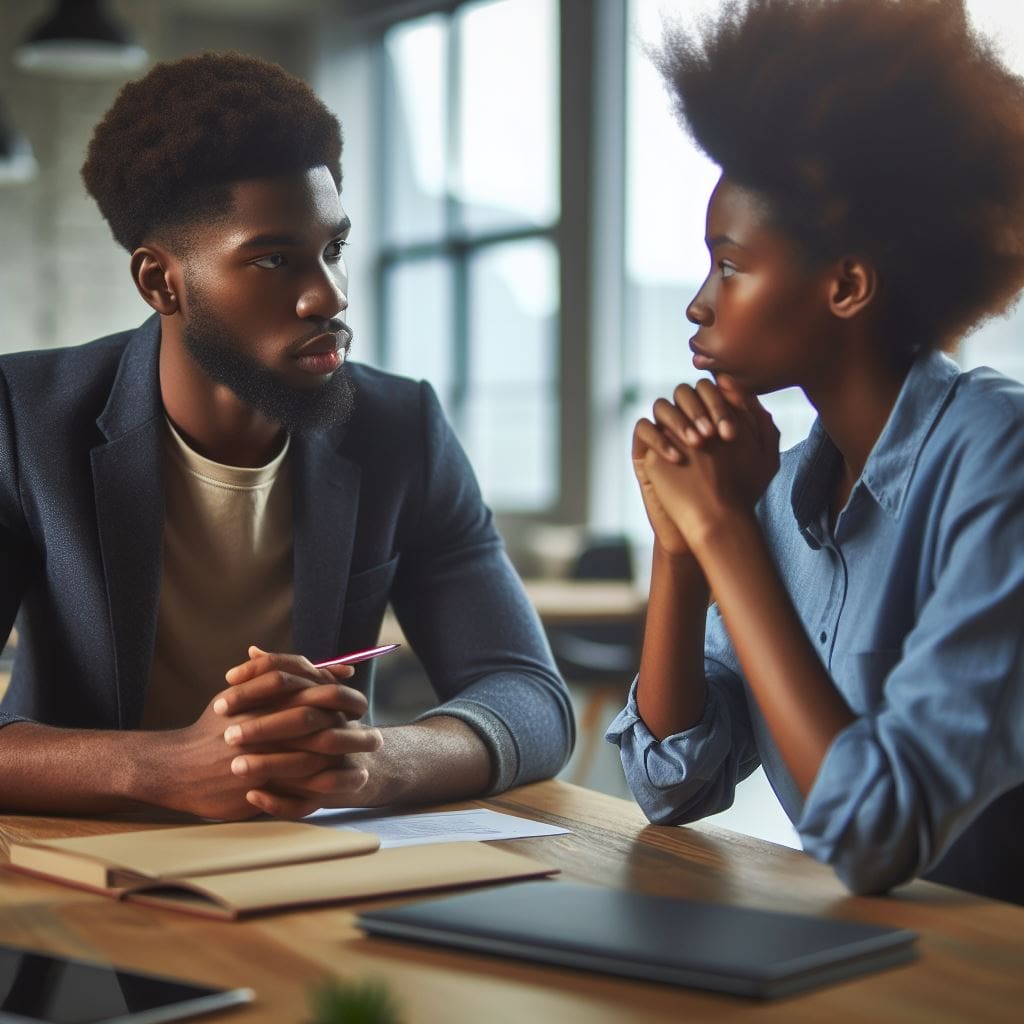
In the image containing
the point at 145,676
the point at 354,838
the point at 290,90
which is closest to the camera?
the point at 354,838

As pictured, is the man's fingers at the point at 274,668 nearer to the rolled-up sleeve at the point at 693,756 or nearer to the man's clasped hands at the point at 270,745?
the man's clasped hands at the point at 270,745

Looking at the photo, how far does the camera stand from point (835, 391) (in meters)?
1.37

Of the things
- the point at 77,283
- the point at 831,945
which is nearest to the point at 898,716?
the point at 831,945

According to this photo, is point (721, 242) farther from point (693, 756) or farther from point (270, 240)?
point (270, 240)

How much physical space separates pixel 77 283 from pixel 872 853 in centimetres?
783

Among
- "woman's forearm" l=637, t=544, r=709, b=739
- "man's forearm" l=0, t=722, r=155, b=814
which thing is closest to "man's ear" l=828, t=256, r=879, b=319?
"woman's forearm" l=637, t=544, r=709, b=739

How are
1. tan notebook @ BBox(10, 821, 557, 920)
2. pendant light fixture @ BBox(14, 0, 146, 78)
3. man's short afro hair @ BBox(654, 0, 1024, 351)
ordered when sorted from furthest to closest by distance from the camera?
pendant light fixture @ BBox(14, 0, 146, 78) < man's short afro hair @ BBox(654, 0, 1024, 351) < tan notebook @ BBox(10, 821, 557, 920)

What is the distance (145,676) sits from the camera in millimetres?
1702

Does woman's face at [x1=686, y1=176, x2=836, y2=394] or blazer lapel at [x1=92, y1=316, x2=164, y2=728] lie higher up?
woman's face at [x1=686, y1=176, x2=836, y2=394]

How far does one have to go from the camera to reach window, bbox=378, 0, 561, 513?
824 cm

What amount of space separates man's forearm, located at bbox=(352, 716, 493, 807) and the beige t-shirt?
1.06 feet

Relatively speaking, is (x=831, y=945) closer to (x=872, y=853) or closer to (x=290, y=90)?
(x=872, y=853)

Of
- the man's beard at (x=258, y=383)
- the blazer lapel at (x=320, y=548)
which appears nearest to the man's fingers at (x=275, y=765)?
the blazer lapel at (x=320, y=548)

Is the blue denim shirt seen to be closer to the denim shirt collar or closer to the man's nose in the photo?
the denim shirt collar
